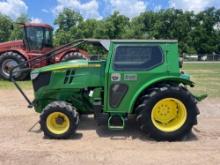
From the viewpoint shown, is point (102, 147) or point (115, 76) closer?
point (102, 147)

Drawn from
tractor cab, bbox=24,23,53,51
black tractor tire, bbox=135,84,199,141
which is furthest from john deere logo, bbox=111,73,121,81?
tractor cab, bbox=24,23,53,51

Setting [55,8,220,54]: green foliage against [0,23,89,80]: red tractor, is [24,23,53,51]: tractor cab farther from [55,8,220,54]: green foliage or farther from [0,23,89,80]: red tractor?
[55,8,220,54]: green foliage

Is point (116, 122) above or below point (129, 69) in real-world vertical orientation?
below

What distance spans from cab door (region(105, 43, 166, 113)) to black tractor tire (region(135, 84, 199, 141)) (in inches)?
10.4

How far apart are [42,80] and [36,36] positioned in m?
11.5

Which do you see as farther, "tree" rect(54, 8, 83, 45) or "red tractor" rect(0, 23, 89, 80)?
"tree" rect(54, 8, 83, 45)

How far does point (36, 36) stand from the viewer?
1920cm

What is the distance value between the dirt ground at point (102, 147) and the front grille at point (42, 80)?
3.03 ft

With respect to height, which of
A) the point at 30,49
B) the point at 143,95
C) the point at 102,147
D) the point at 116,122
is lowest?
the point at 102,147

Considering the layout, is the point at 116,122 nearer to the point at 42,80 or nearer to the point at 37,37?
the point at 42,80

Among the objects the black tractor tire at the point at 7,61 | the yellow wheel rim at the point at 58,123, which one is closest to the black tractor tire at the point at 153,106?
the yellow wheel rim at the point at 58,123

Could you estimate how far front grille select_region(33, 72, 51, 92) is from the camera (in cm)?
808

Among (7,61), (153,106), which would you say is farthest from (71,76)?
(7,61)

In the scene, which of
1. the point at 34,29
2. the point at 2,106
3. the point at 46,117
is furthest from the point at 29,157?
the point at 34,29
